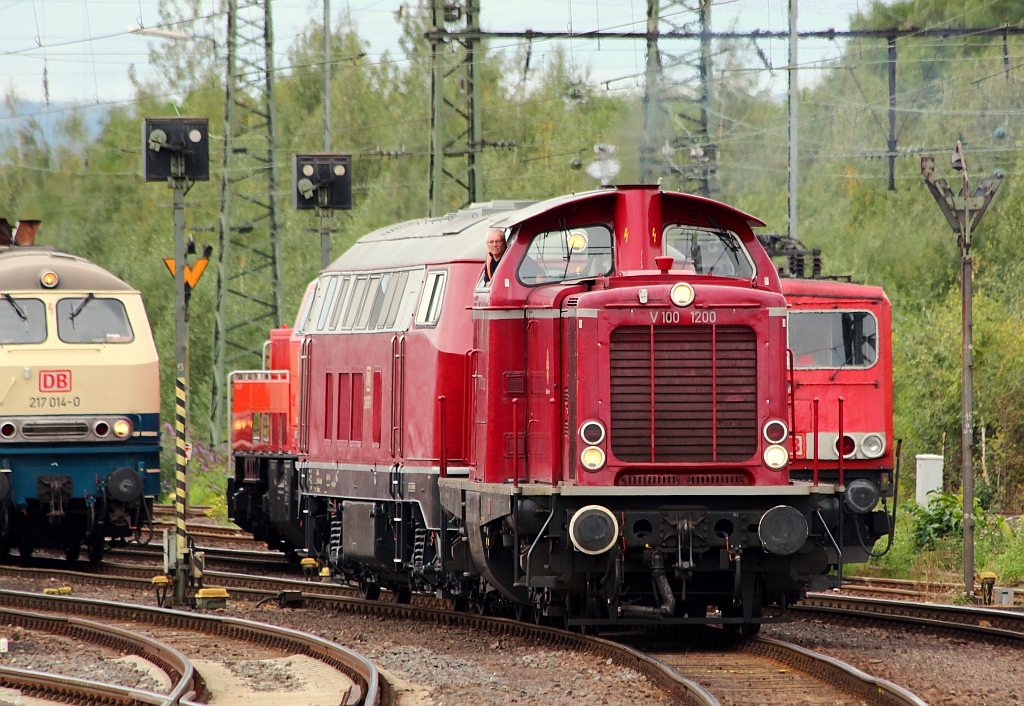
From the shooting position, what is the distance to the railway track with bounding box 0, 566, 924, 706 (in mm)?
9656

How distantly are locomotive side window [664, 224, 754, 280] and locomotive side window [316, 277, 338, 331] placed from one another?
535 centimetres

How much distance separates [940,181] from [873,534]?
4727 millimetres

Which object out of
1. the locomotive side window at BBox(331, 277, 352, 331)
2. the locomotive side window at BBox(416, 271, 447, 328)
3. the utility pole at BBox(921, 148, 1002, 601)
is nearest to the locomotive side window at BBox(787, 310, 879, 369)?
the utility pole at BBox(921, 148, 1002, 601)

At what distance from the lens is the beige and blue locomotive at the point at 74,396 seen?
707 inches

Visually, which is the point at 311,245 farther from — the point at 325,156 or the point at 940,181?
the point at 940,181

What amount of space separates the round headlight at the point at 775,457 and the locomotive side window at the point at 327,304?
633 cm

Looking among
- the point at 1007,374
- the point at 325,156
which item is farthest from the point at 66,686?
the point at 1007,374

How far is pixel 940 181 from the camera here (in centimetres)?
1648

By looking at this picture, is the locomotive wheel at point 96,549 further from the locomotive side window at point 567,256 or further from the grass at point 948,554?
the locomotive side window at point 567,256

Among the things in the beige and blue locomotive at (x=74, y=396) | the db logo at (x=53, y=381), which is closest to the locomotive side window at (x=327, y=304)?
the beige and blue locomotive at (x=74, y=396)

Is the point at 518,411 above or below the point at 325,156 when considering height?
below

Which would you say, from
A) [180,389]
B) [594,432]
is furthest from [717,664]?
[180,389]

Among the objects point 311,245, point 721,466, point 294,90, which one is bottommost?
point 721,466

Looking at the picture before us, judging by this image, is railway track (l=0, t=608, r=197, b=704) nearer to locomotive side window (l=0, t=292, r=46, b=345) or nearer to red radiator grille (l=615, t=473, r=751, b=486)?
red radiator grille (l=615, t=473, r=751, b=486)
